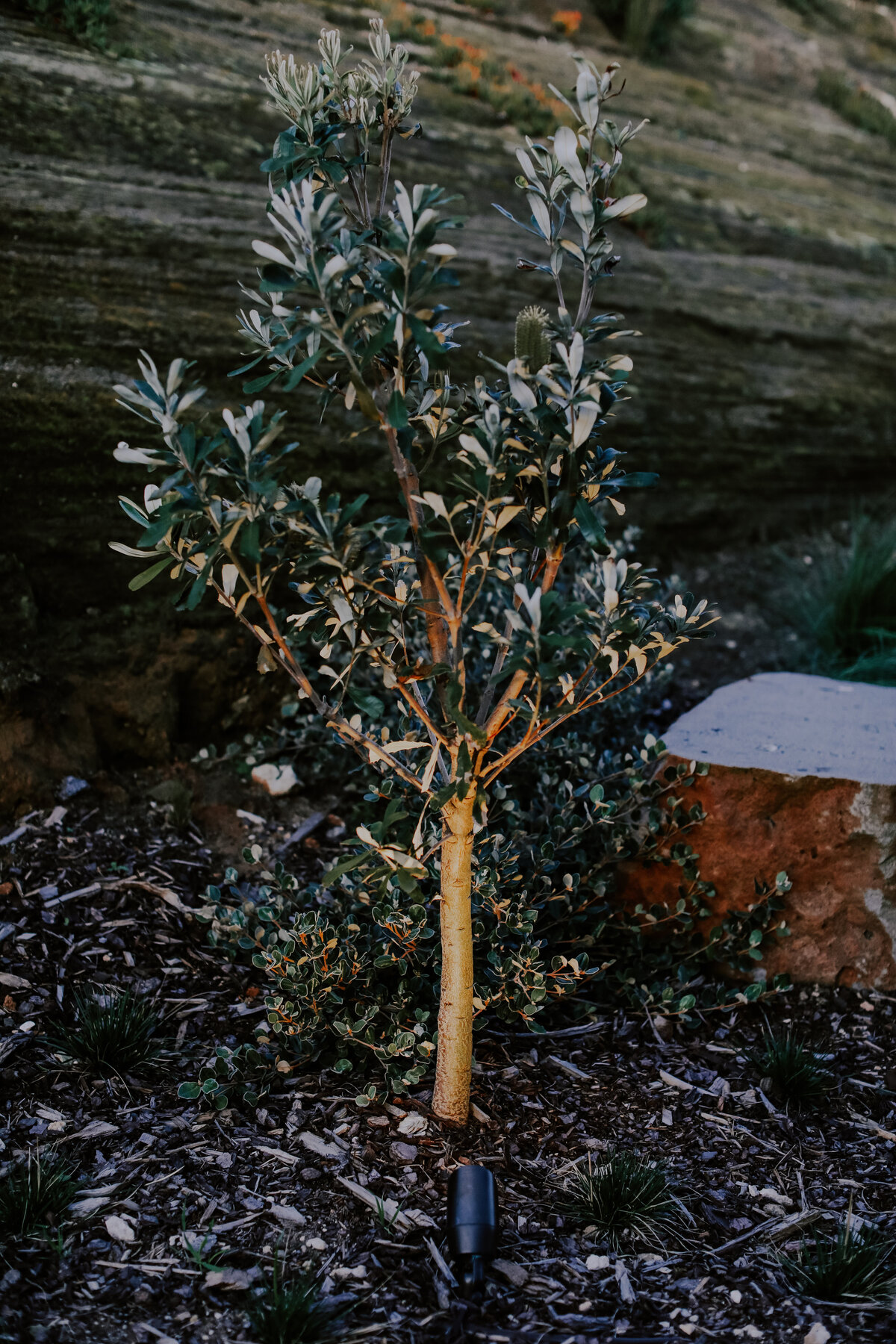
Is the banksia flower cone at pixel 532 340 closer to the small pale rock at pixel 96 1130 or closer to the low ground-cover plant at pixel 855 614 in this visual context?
the small pale rock at pixel 96 1130

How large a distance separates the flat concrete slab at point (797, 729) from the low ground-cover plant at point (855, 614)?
106 centimetres

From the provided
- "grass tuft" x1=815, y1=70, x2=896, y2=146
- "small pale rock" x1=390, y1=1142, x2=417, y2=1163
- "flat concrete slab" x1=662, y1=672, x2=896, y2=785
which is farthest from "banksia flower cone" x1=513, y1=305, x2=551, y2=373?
"grass tuft" x1=815, y1=70, x2=896, y2=146

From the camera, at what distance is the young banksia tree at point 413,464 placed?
→ 5.97 ft

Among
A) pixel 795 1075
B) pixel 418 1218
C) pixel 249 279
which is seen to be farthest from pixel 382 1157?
pixel 249 279

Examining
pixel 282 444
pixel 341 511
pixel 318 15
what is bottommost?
pixel 282 444

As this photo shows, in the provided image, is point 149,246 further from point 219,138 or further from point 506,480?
point 506,480

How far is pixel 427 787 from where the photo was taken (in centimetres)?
212

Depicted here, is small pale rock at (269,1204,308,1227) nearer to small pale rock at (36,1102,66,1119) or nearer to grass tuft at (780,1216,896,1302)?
small pale rock at (36,1102,66,1119)

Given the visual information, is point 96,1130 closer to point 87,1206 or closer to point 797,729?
point 87,1206

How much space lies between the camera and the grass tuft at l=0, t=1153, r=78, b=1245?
1.90 m

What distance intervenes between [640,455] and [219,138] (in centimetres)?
240

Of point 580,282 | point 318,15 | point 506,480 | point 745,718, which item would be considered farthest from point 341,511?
point 318,15

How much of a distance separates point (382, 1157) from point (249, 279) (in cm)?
317

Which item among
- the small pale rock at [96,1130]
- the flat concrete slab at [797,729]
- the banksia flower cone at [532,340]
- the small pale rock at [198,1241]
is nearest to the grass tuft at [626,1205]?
the small pale rock at [198,1241]
